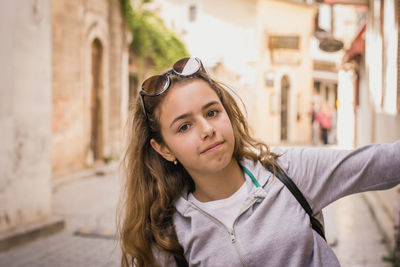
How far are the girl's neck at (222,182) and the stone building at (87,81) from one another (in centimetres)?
859

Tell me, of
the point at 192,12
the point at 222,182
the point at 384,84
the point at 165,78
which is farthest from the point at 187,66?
the point at 192,12

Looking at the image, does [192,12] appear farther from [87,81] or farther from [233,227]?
[233,227]

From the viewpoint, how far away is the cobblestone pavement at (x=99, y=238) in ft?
16.8

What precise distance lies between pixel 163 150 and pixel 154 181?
0.20m

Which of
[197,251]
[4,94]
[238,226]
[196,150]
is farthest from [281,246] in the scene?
[4,94]

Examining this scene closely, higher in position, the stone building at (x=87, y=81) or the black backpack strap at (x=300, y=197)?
the stone building at (x=87, y=81)

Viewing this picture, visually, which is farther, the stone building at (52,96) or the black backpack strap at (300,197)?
the stone building at (52,96)

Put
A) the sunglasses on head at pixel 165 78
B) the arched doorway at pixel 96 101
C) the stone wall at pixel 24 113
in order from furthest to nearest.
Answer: the arched doorway at pixel 96 101 → the stone wall at pixel 24 113 → the sunglasses on head at pixel 165 78

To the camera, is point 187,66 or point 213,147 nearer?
point 213,147

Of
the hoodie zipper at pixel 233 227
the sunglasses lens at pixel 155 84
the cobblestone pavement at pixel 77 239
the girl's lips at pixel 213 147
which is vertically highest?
the sunglasses lens at pixel 155 84

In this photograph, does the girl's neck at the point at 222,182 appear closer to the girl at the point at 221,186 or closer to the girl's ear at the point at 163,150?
the girl at the point at 221,186

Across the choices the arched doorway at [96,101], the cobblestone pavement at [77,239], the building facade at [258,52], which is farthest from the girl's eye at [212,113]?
the building facade at [258,52]

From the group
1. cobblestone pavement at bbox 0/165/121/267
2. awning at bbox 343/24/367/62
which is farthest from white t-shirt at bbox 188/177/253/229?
awning at bbox 343/24/367/62

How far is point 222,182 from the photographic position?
205 centimetres
